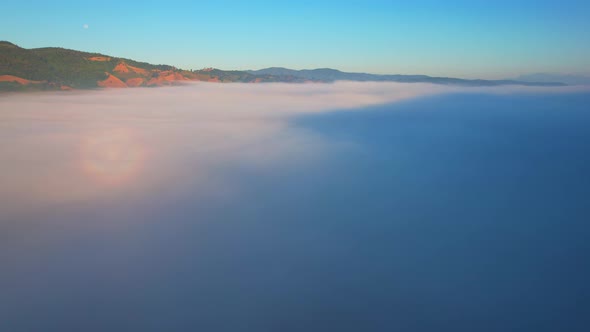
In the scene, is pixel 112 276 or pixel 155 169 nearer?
pixel 112 276

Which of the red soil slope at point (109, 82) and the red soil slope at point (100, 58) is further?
the red soil slope at point (100, 58)

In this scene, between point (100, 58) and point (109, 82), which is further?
point (109, 82)

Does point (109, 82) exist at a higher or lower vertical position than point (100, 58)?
lower

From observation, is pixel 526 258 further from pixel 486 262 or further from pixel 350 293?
pixel 350 293

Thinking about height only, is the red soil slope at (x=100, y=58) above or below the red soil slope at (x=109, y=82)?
above

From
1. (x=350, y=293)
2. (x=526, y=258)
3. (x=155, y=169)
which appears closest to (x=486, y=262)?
(x=526, y=258)

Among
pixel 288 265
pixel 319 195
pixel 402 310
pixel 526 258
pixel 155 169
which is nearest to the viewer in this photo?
pixel 402 310

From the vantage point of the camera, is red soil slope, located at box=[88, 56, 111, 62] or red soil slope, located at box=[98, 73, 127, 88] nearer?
red soil slope, located at box=[98, 73, 127, 88]

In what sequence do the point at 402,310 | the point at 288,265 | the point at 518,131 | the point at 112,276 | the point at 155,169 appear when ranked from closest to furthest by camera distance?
1. the point at 402,310
2. the point at 112,276
3. the point at 288,265
4. the point at 155,169
5. the point at 518,131

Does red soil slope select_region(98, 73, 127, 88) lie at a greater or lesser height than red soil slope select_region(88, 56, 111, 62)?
lesser
